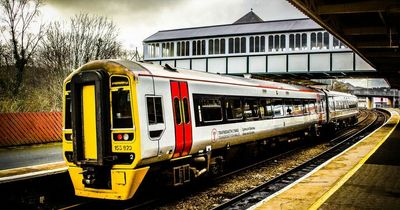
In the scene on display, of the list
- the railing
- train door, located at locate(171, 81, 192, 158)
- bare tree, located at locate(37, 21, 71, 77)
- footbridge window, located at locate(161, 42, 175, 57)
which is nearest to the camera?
train door, located at locate(171, 81, 192, 158)

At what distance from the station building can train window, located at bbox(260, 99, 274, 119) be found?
1910cm

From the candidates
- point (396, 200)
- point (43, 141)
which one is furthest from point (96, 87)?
point (43, 141)

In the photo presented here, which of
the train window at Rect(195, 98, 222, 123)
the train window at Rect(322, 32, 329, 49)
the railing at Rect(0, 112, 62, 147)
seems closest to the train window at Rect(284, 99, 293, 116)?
the train window at Rect(195, 98, 222, 123)

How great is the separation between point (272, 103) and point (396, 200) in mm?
7167

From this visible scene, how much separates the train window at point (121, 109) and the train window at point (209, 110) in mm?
2335

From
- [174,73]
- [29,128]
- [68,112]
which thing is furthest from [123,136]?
[29,128]

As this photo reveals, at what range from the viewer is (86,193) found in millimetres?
8055

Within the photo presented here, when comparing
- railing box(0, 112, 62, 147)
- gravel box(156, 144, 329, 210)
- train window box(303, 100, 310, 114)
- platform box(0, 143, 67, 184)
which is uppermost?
train window box(303, 100, 310, 114)

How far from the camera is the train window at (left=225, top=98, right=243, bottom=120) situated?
11259mm

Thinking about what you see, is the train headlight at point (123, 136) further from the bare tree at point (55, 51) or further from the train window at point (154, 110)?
the bare tree at point (55, 51)

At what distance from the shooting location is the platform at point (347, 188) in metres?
7.79

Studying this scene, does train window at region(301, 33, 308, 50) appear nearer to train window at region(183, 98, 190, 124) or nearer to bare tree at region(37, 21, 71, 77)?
bare tree at region(37, 21, 71, 77)

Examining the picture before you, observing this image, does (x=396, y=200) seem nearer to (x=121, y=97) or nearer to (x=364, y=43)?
(x=121, y=97)

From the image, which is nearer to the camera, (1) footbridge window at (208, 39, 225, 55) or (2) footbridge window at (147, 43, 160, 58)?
(1) footbridge window at (208, 39, 225, 55)
